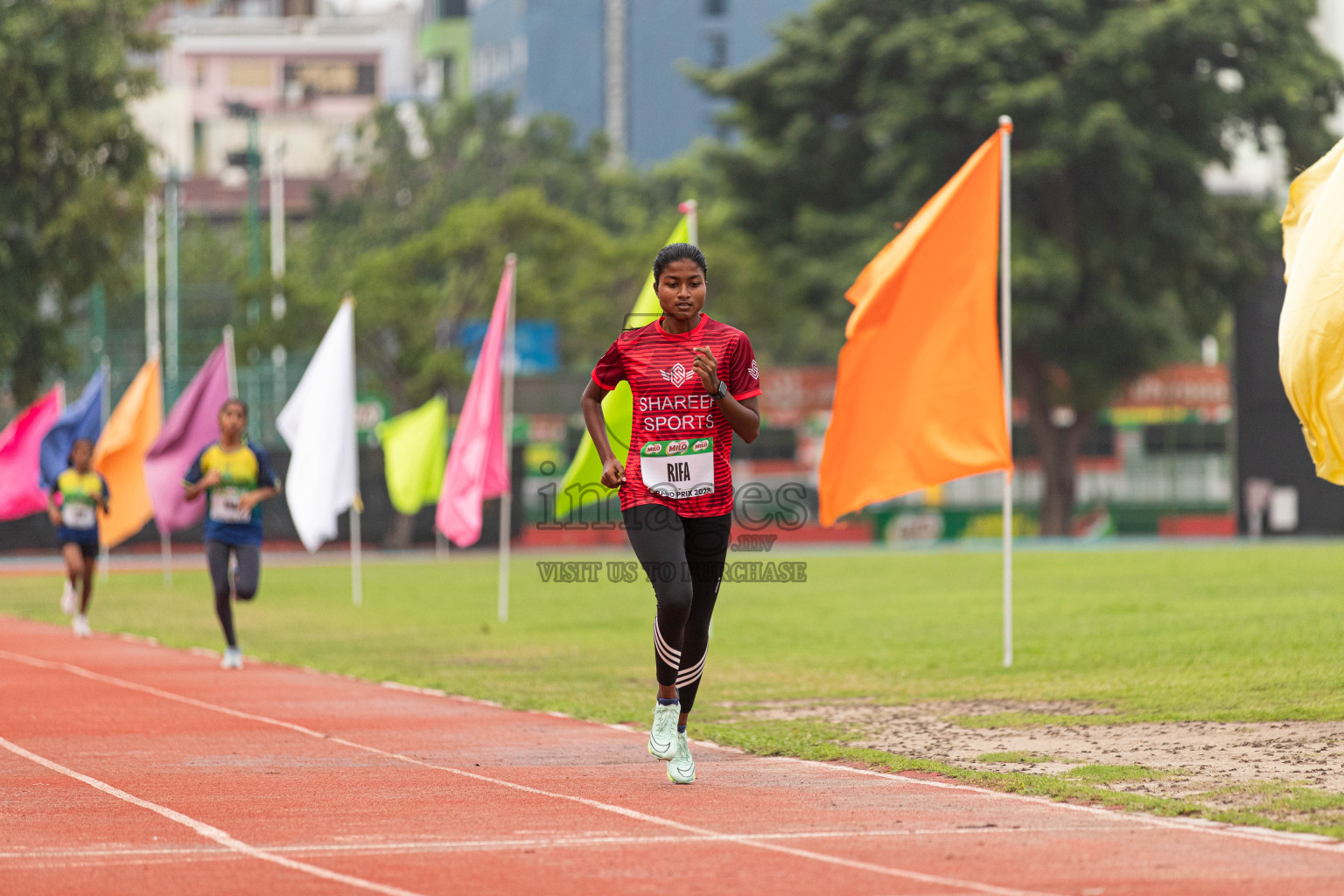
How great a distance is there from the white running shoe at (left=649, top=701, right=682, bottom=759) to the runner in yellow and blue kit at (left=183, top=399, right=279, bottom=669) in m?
7.27

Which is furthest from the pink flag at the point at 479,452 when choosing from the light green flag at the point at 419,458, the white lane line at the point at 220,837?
the white lane line at the point at 220,837

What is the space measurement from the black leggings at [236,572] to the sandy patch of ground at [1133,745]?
4.97m

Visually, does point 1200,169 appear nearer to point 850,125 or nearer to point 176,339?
point 850,125

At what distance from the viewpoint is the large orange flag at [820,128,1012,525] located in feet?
44.1

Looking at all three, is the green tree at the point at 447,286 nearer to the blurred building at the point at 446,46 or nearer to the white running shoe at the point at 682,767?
the white running shoe at the point at 682,767

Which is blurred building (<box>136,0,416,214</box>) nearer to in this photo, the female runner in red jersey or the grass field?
the grass field

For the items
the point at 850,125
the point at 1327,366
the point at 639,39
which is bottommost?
the point at 1327,366

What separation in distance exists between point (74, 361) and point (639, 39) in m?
66.8

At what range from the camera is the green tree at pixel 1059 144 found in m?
46.0

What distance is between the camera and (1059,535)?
5150cm

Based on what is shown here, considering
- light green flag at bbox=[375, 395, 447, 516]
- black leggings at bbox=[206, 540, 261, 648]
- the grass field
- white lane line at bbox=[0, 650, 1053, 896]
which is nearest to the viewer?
white lane line at bbox=[0, 650, 1053, 896]

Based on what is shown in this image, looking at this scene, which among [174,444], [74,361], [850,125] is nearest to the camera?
[174,444]

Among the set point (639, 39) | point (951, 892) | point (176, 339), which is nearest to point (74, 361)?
point (176, 339)

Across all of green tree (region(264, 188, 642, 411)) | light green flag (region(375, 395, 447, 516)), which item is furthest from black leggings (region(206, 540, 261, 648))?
green tree (region(264, 188, 642, 411))
